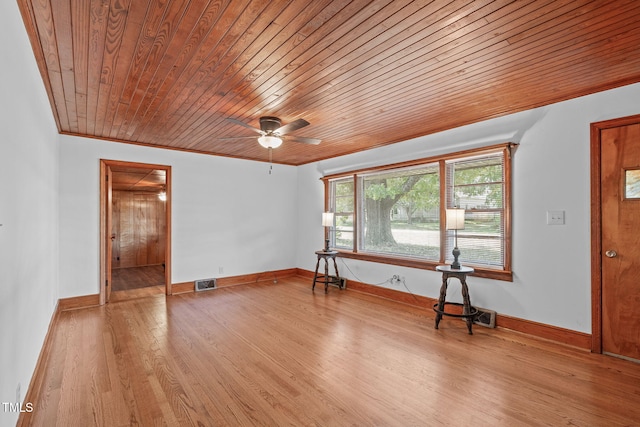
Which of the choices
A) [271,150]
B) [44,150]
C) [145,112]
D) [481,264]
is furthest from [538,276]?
[44,150]

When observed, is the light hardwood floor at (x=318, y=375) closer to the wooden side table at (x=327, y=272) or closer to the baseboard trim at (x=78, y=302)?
the baseboard trim at (x=78, y=302)

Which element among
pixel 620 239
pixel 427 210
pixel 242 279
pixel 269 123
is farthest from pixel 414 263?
pixel 242 279

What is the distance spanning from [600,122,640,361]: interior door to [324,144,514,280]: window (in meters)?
0.82

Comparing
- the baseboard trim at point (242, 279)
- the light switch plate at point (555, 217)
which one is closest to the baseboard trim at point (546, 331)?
the light switch plate at point (555, 217)

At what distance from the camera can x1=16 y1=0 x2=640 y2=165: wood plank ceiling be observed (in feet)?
5.99

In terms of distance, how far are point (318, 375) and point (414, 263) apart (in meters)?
2.45

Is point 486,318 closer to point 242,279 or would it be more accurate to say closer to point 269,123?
point 269,123

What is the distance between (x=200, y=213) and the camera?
5496 millimetres

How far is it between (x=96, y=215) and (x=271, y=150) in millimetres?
2821

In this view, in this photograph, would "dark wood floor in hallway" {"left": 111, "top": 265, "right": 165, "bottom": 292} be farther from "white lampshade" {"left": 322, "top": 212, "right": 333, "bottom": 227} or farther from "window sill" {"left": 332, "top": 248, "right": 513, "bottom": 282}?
"window sill" {"left": 332, "top": 248, "right": 513, "bottom": 282}

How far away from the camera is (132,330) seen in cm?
347

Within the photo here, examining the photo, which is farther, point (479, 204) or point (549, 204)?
point (479, 204)

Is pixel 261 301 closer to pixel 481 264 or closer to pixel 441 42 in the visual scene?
pixel 481 264

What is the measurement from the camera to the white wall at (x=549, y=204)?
3.02m
